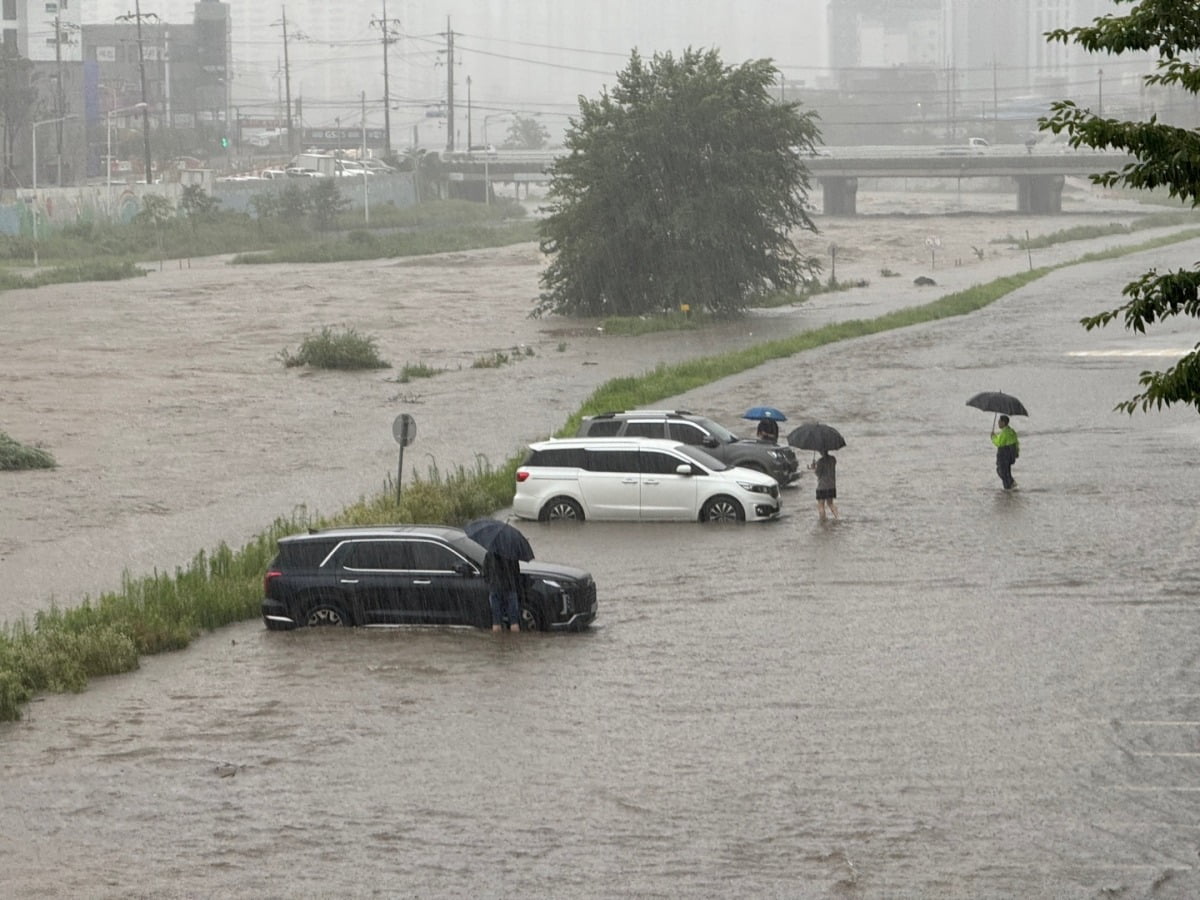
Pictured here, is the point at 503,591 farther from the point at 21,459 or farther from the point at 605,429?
the point at 21,459

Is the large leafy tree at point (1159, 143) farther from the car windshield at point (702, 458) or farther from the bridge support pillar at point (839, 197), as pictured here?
the bridge support pillar at point (839, 197)

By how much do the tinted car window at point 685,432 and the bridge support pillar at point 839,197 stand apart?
109 metres

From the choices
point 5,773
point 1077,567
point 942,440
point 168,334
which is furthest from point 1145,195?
point 5,773

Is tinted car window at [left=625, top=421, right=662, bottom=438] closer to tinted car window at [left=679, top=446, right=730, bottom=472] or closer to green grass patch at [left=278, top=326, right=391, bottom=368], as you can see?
tinted car window at [left=679, top=446, right=730, bottom=472]

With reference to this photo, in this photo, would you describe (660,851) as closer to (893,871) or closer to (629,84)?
(893,871)

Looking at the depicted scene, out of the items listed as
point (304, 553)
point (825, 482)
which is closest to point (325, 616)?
point (304, 553)

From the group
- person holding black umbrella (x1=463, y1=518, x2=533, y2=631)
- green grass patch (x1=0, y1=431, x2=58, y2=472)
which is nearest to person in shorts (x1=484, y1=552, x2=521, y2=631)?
person holding black umbrella (x1=463, y1=518, x2=533, y2=631)

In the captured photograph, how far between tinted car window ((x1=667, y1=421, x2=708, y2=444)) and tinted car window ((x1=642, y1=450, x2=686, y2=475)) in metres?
2.90

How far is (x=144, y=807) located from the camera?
50.2 ft

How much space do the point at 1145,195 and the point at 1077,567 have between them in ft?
442

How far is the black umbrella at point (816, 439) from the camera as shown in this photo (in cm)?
2762

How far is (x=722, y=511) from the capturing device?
93.7 ft

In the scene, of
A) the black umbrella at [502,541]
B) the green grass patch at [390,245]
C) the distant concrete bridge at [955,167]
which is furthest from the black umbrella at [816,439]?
the distant concrete bridge at [955,167]

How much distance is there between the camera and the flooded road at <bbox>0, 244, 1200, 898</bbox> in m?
13.7
